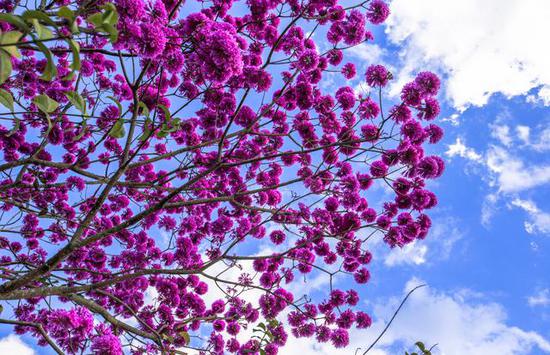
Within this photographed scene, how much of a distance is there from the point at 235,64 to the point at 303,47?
2.65m

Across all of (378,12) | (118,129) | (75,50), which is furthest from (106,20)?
(378,12)

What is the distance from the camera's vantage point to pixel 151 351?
15.7 ft

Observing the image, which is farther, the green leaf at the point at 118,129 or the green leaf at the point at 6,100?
the green leaf at the point at 118,129

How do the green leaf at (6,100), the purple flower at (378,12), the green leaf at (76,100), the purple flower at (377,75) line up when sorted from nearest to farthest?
the green leaf at (6,100) → the green leaf at (76,100) → the purple flower at (377,75) → the purple flower at (378,12)

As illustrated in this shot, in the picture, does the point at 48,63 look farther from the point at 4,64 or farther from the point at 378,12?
the point at 378,12

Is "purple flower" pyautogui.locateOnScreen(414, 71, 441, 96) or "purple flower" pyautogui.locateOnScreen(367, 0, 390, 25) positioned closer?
"purple flower" pyautogui.locateOnScreen(414, 71, 441, 96)

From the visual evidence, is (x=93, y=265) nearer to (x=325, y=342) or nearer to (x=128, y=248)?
(x=128, y=248)

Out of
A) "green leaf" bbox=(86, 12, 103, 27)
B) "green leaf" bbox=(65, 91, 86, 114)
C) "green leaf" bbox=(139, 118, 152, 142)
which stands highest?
"green leaf" bbox=(139, 118, 152, 142)

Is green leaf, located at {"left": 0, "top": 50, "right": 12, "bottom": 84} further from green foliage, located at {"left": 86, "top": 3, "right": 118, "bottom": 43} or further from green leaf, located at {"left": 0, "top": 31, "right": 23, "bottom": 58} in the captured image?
green foliage, located at {"left": 86, "top": 3, "right": 118, "bottom": 43}

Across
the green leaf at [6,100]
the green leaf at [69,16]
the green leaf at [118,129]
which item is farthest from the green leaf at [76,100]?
the green leaf at [69,16]

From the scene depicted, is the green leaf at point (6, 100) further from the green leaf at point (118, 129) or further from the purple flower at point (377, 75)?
the purple flower at point (377, 75)

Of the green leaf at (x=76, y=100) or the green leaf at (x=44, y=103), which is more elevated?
the green leaf at (x=76, y=100)

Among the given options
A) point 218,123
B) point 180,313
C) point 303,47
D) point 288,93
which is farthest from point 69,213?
point 303,47

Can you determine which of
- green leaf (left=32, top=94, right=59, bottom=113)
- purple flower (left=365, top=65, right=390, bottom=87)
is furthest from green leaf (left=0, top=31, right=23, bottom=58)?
purple flower (left=365, top=65, right=390, bottom=87)
